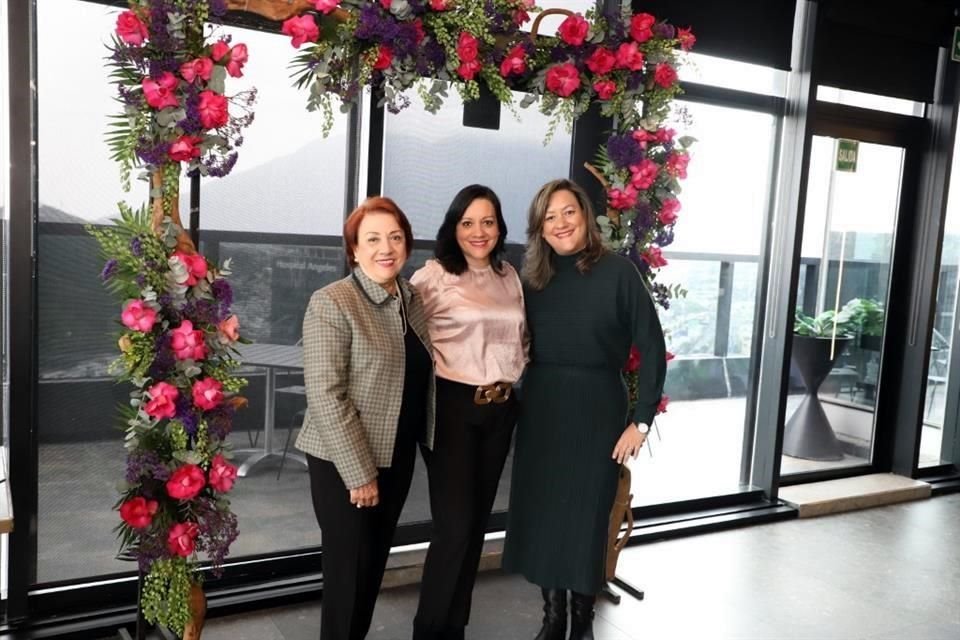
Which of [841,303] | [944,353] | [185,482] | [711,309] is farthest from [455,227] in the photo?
[944,353]

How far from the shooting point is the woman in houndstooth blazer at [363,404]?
2.21 meters

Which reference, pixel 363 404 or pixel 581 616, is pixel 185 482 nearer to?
pixel 363 404

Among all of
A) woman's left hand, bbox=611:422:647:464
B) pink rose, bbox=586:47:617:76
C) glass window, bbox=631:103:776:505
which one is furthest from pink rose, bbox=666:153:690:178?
woman's left hand, bbox=611:422:647:464

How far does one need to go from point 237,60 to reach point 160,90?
0.79 feet

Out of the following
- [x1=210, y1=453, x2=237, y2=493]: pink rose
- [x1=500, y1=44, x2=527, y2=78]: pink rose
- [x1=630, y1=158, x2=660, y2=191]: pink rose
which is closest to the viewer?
[x1=210, y1=453, x2=237, y2=493]: pink rose

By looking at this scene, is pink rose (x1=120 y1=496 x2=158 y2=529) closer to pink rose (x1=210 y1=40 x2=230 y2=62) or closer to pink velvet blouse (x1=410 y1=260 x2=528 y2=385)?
pink velvet blouse (x1=410 y1=260 x2=528 y2=385)

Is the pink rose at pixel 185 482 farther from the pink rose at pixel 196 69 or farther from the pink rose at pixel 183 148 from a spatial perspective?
the pink rose at pixel 196 69

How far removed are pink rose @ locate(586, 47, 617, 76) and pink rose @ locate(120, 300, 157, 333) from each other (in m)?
1.79

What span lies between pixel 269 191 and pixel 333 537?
1.35 m

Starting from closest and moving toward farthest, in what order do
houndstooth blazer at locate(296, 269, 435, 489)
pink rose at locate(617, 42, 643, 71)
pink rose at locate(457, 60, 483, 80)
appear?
houndstooth blazer at locate(296, 269, 435, 489), pink rose at locate(457, 60, 483, 80), pink rose at locate(617, 42, 643, 71)

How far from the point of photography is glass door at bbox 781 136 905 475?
4.62 meters

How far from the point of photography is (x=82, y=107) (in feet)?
8.79

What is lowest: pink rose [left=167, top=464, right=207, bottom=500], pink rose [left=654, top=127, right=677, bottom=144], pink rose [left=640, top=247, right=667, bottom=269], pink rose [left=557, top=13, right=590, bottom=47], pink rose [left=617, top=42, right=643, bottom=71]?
pink rose [left=167, top=464, right=207, bottom=500]

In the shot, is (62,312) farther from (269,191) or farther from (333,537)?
(333,537)
